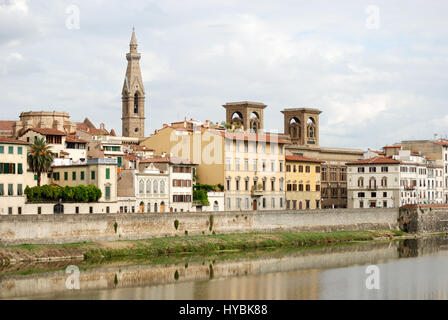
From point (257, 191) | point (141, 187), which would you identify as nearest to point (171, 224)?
point (141, 187)

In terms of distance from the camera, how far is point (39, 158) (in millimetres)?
83875

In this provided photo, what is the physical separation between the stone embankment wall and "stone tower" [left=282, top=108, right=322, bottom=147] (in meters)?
49.8

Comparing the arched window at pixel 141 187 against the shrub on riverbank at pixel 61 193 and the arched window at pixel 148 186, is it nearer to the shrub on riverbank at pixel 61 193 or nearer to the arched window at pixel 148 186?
the arched window at pixel 148 186

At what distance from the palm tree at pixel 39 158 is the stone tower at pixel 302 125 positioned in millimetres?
76959

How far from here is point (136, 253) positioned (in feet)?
242

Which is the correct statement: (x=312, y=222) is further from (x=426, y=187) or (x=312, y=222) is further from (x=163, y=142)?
(x=426, y=187)

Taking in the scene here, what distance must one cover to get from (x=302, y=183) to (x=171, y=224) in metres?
35.7

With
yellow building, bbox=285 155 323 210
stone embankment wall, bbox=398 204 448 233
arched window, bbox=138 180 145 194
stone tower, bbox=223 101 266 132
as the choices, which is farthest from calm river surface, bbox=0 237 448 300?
stone tower, bbox=223 101 266 132

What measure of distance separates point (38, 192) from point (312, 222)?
30.1 meters

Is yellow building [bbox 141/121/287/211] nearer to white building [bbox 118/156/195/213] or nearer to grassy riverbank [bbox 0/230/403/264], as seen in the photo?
white building [bbox 118/156/195/213]

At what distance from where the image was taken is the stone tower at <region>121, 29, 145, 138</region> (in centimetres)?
16250

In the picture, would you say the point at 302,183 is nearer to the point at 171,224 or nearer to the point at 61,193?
the point at 171,224
